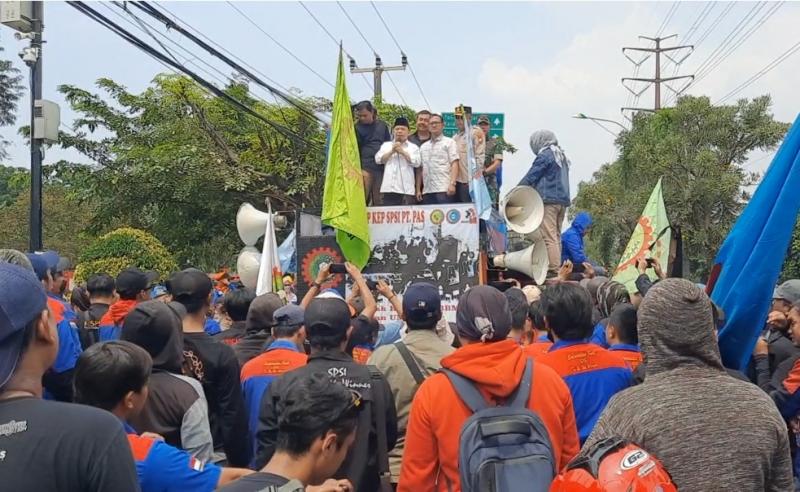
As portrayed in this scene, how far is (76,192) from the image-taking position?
70.4 ft

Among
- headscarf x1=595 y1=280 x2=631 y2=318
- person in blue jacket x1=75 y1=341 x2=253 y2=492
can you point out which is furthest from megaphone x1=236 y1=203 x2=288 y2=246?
person in blue jacket x1=75 y1=341 x2=253 y2=492

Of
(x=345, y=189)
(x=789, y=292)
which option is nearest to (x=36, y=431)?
(x=789, y=292)

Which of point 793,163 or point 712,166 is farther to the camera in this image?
point 712,166

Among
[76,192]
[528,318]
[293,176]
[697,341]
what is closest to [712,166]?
[293,176]

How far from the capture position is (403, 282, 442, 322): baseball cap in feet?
12.7

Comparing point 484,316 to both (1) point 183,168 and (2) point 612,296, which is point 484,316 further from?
(1) point 183,168

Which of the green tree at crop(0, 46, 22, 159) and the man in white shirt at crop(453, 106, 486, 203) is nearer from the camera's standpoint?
the man in white shirt at crop(453, 106, 486, 203)

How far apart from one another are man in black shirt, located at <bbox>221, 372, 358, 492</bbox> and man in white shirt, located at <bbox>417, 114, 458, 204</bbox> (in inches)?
253

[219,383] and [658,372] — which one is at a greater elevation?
[658,372]

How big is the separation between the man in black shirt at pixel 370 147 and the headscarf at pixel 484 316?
5739 millimetres

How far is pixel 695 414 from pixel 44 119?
966cm

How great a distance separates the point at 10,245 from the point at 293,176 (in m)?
13.4

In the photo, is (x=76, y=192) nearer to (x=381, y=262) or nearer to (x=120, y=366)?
(x=381, y=262)

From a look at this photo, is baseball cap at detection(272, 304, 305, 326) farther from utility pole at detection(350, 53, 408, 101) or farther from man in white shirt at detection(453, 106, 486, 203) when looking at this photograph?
utility pole at detection(350, 53, 408, 101)
